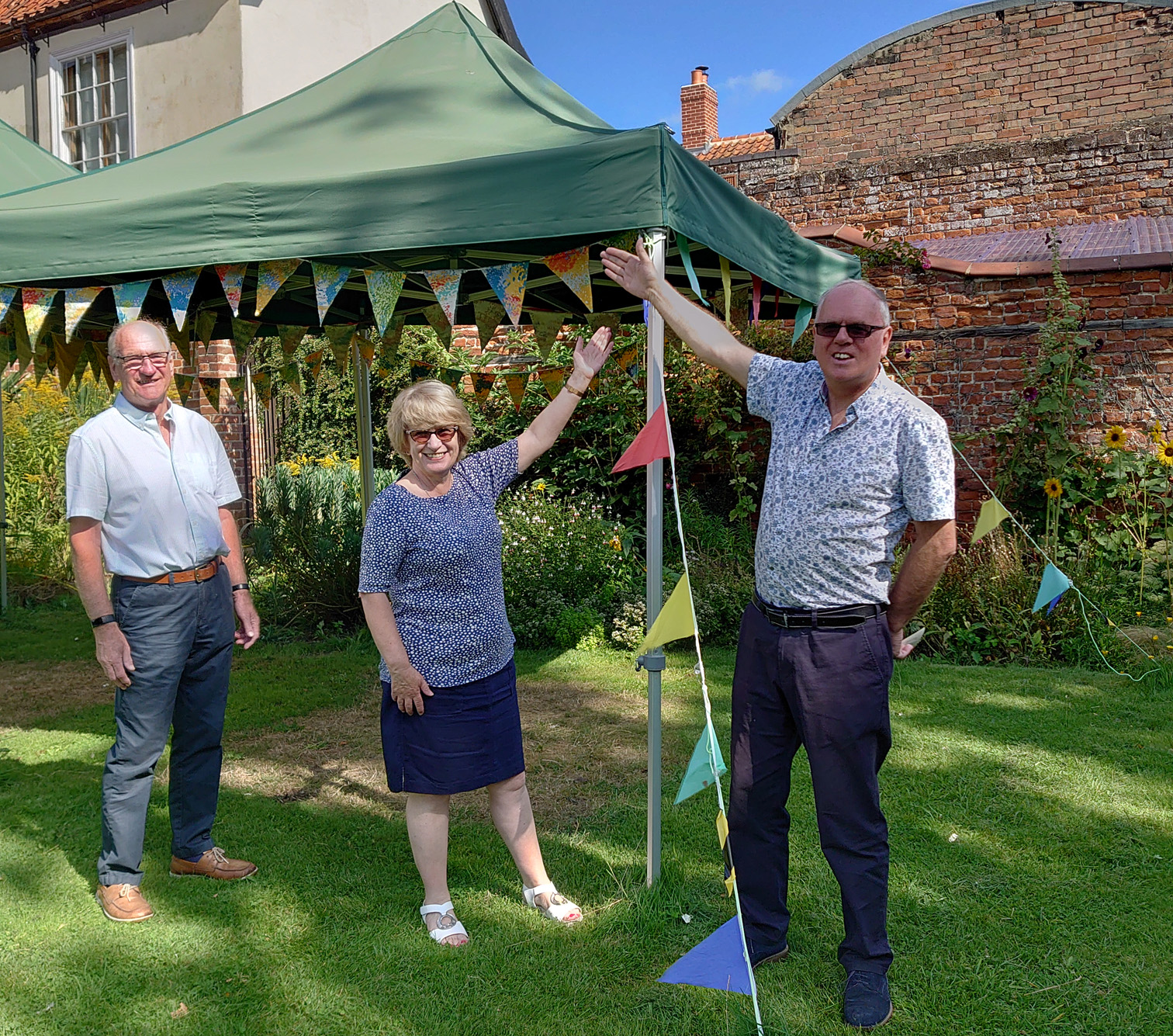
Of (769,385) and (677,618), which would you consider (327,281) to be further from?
(677,618)

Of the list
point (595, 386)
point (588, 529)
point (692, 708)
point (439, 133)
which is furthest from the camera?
point (595, 386)

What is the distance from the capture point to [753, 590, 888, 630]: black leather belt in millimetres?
2496

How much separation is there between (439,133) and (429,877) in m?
2.60

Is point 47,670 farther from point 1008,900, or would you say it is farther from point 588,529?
point 1008,900

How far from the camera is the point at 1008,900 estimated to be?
321cm

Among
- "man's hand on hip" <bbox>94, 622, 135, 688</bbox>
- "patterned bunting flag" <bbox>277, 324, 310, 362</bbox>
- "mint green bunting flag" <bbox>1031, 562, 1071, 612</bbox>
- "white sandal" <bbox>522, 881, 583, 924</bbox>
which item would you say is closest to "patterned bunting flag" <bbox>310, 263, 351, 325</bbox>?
"man's hand on hip" <bbox>94, 622, 135, 688</bbox>

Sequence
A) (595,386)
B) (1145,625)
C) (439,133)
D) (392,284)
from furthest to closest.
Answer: (595,386) → (1145,625) → (439,133) → (392,284)

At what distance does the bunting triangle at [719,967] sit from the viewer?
2371 millimetres

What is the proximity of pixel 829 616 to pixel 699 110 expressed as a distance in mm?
20076

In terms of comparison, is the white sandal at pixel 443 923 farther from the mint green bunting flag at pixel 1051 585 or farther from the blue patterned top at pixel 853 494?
the mint green bunting flag at pixel 1051 585

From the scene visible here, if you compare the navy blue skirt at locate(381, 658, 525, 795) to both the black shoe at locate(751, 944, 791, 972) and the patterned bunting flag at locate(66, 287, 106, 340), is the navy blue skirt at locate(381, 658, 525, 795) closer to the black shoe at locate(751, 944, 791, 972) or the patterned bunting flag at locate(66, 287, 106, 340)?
the black shoe at locate(751, 944, 791, 972)

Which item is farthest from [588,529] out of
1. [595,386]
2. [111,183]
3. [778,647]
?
[778,647]

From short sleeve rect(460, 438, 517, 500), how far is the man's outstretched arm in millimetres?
610

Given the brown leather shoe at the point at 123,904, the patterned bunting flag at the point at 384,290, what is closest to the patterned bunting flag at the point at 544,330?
the patterned bunting flag at the point at 384,290
